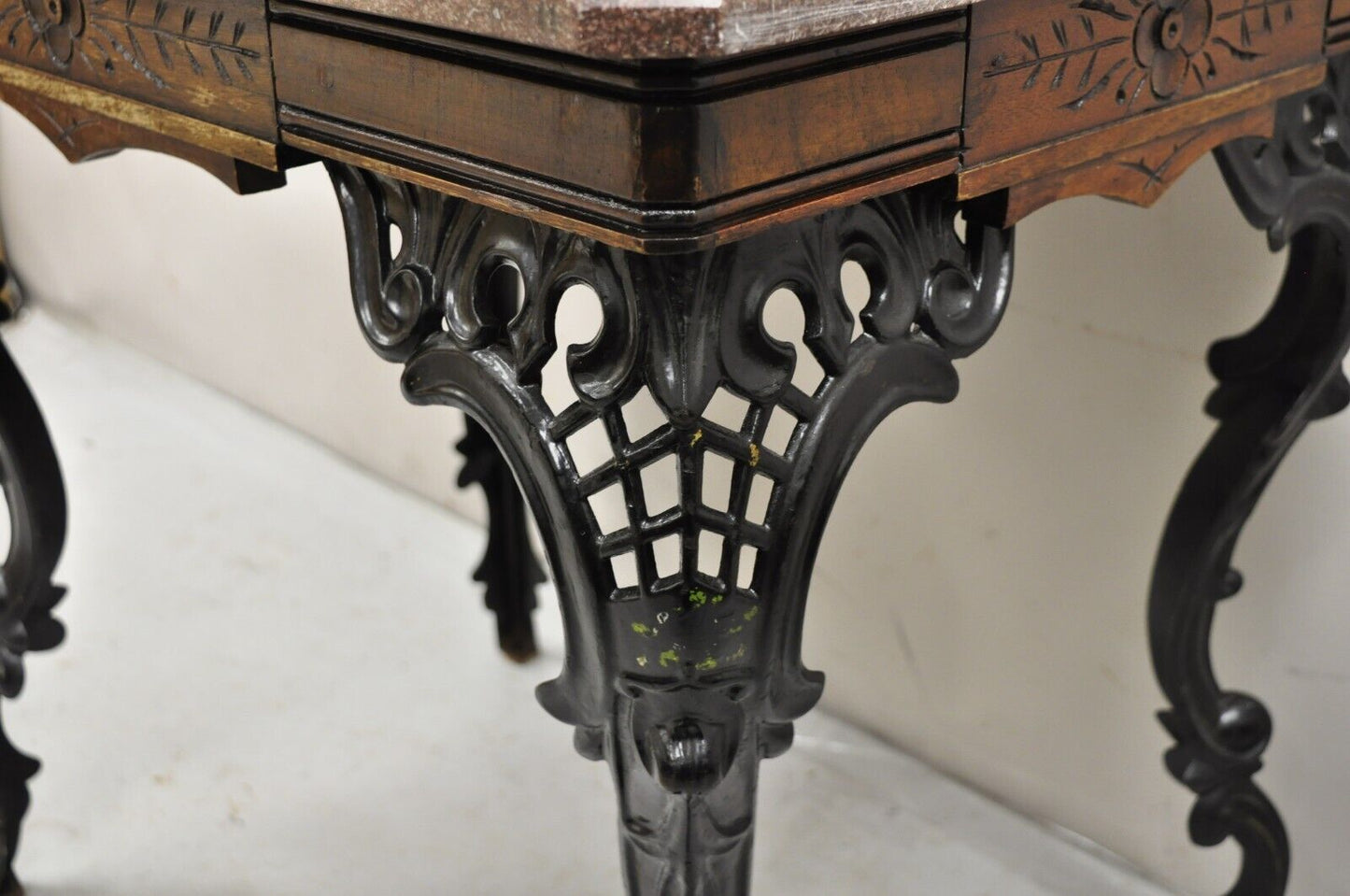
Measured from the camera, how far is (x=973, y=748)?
1221 mm

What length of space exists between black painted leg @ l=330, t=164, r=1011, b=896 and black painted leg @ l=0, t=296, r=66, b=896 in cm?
46

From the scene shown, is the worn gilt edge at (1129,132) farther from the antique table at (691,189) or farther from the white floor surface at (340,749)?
the white floor surface at (340,749)

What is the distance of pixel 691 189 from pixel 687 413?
9cm

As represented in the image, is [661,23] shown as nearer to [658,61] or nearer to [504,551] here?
[658,61]

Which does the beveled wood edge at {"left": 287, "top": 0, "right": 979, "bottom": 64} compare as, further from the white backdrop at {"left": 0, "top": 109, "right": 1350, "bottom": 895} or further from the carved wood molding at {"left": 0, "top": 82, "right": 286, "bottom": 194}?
the white backdrop at {"left": 0, "top": 109, "right": 1350, "bottom": 895}

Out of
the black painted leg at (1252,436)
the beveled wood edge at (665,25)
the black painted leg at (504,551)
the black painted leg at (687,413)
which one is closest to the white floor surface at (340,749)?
the black painted leg at (504,551)

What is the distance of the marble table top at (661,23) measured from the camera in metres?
0.46

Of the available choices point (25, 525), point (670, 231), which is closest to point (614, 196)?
point (670, 231)

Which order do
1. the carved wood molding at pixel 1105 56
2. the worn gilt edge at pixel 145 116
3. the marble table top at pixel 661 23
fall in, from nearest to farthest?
the marble table top at pixel 661 23
the carved wood molding at pixel 1105 56
the worn gilt edge at pixel 145 116

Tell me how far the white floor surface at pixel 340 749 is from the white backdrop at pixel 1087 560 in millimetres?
55

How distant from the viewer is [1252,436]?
3.00ft

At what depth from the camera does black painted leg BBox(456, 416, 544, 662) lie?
1.31m

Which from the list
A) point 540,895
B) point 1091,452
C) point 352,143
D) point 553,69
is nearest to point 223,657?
point 540,895

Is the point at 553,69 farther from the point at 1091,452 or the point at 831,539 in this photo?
the point at 831,539
